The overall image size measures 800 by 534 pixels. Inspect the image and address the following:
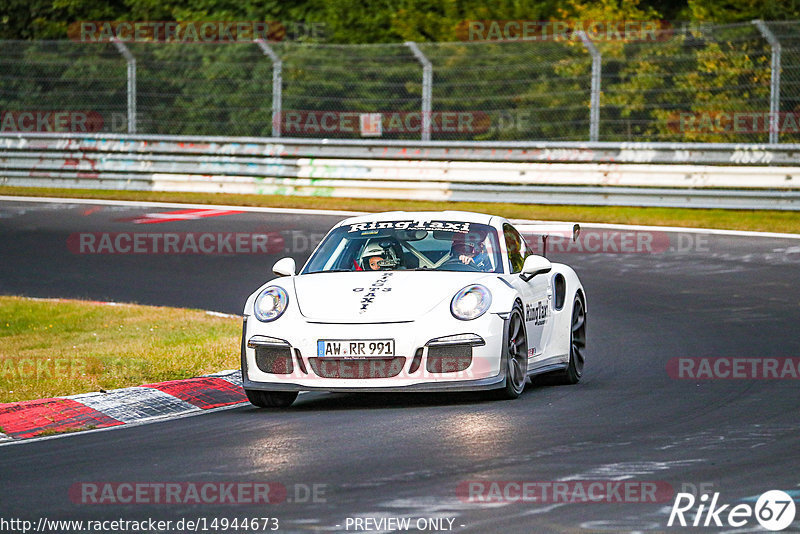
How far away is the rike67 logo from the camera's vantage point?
557 centimetres

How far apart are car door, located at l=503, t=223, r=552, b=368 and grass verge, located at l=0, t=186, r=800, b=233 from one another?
9.86 meters

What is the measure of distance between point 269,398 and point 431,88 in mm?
14333

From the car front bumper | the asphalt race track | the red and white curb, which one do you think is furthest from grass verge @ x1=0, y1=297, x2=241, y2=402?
the car front bumper

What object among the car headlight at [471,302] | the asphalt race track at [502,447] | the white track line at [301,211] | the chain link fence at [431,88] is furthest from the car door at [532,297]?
the chain link fence at [431,88]

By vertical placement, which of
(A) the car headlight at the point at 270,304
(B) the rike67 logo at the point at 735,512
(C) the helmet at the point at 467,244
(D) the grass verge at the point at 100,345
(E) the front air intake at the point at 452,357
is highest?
(C) the helmet at the point at 467,244

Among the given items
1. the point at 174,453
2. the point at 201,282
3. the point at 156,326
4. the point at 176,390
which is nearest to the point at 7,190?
the point at 201,282

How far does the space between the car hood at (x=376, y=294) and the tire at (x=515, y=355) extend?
0.38 m

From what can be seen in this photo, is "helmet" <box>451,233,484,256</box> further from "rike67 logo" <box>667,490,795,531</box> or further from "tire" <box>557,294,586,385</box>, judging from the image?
"rike67 logo" <box>667,490,795,531</box>

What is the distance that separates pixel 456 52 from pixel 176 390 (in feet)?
48.4

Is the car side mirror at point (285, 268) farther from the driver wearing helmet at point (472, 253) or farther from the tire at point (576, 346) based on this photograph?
the tire at point (576, 346)

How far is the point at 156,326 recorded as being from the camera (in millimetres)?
13242

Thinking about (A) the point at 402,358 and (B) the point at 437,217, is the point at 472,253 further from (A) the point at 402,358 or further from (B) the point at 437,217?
(A) the point at 402,358

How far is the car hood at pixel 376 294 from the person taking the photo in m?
8.70

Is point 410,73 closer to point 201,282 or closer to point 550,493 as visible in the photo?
point 201,282
